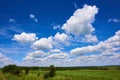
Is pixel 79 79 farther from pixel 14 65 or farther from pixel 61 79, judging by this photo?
pixel 14 65

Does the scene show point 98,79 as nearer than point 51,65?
Yes

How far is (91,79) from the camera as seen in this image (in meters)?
50.6

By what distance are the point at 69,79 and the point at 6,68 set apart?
113 feet

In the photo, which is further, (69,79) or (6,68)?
(6,68)

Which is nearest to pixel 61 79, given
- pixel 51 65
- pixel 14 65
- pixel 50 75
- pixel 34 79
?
pixel 34 79

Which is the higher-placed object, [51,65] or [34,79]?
[51,65]

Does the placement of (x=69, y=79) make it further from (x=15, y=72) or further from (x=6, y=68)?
(x=6, y=68)

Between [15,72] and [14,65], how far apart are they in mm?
10855

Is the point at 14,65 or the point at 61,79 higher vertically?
the point at 14,65

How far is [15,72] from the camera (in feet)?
216

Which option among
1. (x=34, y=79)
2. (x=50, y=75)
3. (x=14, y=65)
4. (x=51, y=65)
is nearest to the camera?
(x=34, y=79)

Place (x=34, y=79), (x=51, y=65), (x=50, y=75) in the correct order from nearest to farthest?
(x=34, y=79), (x=50, y=75), (x=51, y=65)

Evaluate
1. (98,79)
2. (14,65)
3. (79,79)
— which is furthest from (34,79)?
(14,65)

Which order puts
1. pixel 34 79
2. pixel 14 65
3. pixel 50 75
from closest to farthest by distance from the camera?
1. pixel 34 79
2. pixel 50 75
3. pixel 14 65
